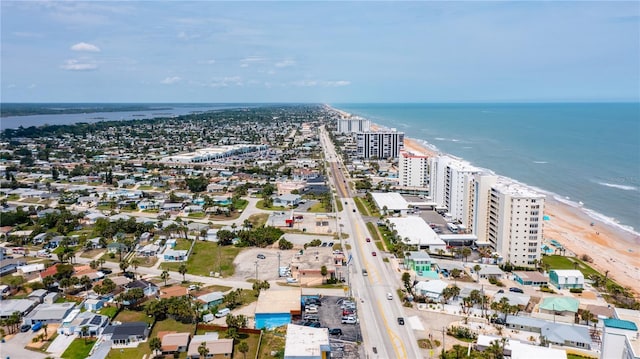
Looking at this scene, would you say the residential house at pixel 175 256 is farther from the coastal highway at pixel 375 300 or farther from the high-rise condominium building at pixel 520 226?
the high-rise condominium building at pixel 520 226

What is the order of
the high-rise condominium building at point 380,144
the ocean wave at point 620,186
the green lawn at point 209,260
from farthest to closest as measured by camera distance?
the high-rise condominium building at point 380,144 < the ocean wave at point 620,186 < the green lawn at point 209,260

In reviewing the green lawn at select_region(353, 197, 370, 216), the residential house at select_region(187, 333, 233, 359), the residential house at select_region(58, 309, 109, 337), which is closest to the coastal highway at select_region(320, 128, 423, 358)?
the green lawn at select_region(353, 197, 370, 216)

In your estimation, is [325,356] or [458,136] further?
[458,136]

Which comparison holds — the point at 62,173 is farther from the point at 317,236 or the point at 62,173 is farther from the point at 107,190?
the point at 317,236

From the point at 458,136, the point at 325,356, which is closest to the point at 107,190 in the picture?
the point at 325,356

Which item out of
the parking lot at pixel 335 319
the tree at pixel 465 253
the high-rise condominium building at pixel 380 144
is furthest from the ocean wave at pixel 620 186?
the parking lot at pixel 335 319

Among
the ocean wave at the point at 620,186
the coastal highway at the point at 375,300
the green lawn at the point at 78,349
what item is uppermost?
the ocean wave at the point at 620,186
